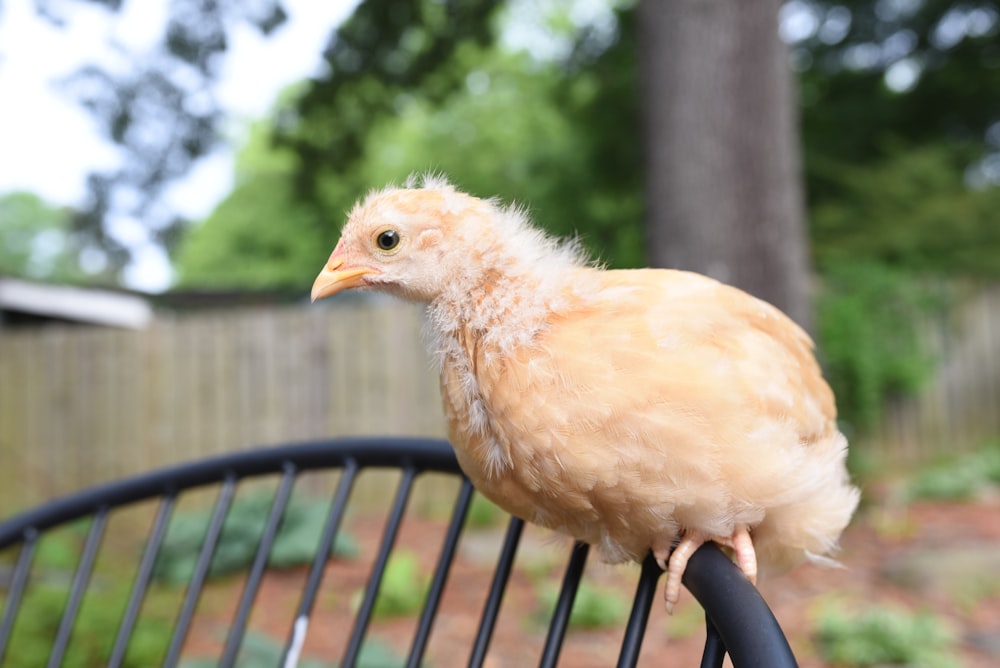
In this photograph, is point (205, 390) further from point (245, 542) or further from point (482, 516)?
point (482, 516)

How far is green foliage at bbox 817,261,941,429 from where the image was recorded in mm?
6781

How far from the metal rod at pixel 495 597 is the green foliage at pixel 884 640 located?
2.27m

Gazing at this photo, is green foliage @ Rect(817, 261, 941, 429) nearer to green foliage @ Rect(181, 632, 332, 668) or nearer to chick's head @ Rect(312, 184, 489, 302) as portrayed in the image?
green foliage @ Rect(181, 632, 332, 668)

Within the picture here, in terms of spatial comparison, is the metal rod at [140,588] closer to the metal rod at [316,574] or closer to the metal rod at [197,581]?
the metal rod at [197,581]

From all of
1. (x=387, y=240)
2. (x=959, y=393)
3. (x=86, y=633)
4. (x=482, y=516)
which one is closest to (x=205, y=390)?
(x=482, y=516)

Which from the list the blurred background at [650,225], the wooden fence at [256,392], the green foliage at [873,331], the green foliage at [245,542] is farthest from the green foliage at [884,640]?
the wooden fence at [256,392]

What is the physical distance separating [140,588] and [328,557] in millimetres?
314

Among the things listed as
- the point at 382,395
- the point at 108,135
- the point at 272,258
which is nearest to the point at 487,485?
the point at 108,135

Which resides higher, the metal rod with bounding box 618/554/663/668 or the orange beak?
the orange beak

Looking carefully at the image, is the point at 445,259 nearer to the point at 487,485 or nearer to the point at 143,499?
the point at 487,485

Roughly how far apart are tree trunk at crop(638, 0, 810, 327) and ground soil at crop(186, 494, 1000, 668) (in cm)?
119

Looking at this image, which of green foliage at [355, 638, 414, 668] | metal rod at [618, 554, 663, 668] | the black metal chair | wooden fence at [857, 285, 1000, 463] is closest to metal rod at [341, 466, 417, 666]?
the black metal chair

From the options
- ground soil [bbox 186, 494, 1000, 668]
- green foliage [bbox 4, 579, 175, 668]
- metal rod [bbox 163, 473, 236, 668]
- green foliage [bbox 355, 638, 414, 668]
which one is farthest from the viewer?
ground soil [bbox 186, 494, 1000, 668]

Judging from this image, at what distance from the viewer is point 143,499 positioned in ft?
4.81
